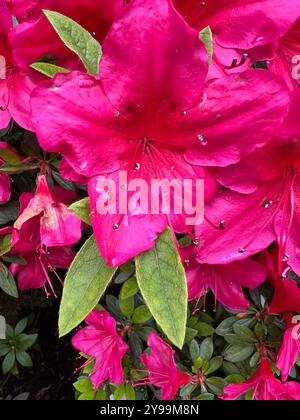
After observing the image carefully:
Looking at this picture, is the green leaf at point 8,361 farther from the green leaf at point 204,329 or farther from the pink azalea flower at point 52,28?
the pink azalea flower at point 52,28

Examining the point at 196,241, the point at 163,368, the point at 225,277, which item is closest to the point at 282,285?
the point at 225,277

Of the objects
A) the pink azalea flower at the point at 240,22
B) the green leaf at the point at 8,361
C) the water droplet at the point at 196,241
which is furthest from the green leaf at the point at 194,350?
the pink azalea flower at the point at 240,22

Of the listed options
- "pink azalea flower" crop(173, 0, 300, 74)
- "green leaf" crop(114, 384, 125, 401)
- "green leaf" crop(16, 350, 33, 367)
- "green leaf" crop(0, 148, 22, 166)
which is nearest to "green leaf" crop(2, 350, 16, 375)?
"green leaf" crop(16, 350, 33, 367)

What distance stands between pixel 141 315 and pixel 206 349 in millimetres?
187

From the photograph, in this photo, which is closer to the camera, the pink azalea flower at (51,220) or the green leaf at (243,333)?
the pink azalea flower at (51,220)

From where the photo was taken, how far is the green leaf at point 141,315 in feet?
4.27

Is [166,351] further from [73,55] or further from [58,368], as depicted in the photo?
[58,368]

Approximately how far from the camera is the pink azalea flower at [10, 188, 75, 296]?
40.8 inches

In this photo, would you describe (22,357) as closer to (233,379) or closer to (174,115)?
(233,379)

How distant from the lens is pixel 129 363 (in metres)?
1.36

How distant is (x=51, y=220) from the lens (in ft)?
3.20

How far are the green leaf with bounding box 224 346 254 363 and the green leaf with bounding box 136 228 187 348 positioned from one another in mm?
575

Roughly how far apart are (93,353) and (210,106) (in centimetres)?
73

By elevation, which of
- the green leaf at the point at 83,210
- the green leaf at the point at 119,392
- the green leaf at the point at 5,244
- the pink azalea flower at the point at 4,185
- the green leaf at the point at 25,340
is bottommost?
the green leaf at the point at 25,340
